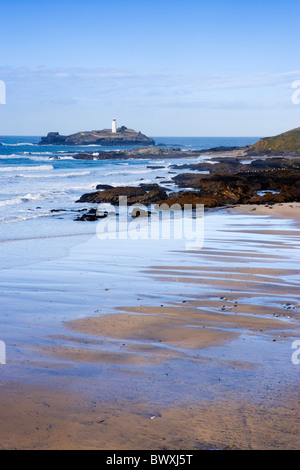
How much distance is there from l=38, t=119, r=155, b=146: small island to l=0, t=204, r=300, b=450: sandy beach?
126m

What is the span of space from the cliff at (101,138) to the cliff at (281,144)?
199 feet

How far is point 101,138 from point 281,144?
68.9 metres

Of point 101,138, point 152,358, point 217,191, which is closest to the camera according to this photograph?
point 152,358

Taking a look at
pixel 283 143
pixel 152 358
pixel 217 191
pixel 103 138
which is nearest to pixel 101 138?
pixel 103 138

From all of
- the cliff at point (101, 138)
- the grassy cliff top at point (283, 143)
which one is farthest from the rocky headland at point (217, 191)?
the cliff at point (101, 138)

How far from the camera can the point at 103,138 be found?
133750 millimetres

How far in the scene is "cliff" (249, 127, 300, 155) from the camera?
7164 cm

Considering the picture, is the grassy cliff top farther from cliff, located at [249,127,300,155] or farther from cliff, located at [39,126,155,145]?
cliff, located at [39,126,155,145]

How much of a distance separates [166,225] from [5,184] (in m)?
20.4

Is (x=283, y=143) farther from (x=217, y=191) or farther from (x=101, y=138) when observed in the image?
(x=101, y=138)

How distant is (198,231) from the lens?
13445mm

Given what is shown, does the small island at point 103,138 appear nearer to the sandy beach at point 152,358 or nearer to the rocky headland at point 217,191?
the rocky headland at point 217,191

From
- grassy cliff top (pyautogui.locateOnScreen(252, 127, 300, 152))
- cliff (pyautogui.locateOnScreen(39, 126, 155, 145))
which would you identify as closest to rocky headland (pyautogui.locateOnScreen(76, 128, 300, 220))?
grassy cliff top (pyautogui.locateOnScreen(252, 127, 300, 152))
